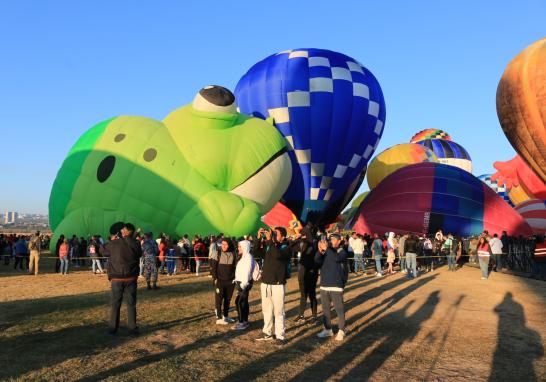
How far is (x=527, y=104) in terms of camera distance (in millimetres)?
21391

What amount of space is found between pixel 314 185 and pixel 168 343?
2220 cm

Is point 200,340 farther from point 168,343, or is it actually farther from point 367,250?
point 367,250

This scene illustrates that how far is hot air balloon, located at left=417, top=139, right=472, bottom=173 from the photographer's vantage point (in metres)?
44.7

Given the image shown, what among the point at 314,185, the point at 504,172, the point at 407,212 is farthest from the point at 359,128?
the point at 504,172

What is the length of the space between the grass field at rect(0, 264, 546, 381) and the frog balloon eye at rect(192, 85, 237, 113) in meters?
10.3

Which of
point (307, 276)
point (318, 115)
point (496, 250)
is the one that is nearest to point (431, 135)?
point (318, 115)

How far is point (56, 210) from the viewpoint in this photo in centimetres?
2128

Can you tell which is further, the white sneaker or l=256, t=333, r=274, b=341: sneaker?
the white sneaker

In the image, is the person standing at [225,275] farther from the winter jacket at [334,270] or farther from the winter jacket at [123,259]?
the winter jacket at [334,270]

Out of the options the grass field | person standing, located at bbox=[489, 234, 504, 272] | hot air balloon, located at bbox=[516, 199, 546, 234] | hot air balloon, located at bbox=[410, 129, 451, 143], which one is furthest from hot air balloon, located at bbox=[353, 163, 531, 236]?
hot air balloon, located at bbox=[410, 129, 451, 143]

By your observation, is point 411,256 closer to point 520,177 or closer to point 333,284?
point 333,284

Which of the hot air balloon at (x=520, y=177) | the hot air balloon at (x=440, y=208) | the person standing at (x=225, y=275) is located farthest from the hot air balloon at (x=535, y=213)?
the person standing at (x=225, y=275)

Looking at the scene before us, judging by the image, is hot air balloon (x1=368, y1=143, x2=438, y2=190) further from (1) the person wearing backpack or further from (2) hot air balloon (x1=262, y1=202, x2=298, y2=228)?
(1) the person wearing backpack

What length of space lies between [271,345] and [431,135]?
48.6 m
